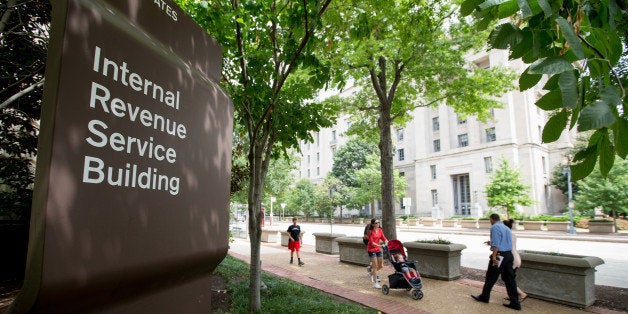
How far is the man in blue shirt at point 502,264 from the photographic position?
277 inches

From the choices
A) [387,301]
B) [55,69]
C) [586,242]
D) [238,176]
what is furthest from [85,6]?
[586,242]

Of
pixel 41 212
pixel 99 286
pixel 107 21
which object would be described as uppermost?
pixel 107 21

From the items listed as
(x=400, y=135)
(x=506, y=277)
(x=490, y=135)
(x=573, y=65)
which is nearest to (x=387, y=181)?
(x=506, y=277)

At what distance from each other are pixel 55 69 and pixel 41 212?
39cm

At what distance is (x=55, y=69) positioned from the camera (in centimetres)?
95

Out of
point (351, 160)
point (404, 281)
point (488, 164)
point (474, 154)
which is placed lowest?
point (404, 281)

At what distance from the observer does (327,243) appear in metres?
15.4

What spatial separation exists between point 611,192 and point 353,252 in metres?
26.3

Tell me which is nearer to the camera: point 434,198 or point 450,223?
point 450,223

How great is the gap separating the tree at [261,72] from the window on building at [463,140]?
44.9m

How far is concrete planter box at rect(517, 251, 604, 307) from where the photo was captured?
7074 mm

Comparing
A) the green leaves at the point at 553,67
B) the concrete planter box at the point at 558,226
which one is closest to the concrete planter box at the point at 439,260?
the green leaves at the point at 553,67

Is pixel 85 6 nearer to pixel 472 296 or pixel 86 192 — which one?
pixel 86 192

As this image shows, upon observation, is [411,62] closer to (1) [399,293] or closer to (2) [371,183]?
(1) [399,293]
